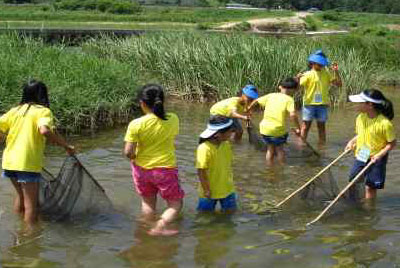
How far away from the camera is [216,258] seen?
5652mm

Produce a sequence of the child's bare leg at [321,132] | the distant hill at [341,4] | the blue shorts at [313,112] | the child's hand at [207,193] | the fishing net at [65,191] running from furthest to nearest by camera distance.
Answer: the distant hill at [341,4]
the child's bare leg at [321,132]
the blue shorts at [313,112]
the fishing net at [65,191]
the child's hand at [207,193]

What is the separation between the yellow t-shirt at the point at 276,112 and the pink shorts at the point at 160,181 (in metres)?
3.18

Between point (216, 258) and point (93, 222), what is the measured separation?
1623 millimetres

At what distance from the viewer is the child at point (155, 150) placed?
19.1 feet

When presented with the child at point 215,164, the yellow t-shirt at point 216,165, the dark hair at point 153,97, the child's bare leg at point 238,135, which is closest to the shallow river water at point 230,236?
the child at point 215,164

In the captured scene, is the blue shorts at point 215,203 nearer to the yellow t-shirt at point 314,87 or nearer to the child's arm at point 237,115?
the child's arm at point 237,115

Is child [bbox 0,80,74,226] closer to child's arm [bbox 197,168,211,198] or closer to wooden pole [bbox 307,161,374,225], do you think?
child's arm [bbox 197,168,211,198]

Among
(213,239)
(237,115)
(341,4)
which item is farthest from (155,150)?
(341,4)

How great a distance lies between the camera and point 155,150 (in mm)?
5949

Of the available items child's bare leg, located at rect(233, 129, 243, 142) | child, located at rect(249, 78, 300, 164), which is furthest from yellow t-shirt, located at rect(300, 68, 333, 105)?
child, located at rect(249, 78, 300, 164)

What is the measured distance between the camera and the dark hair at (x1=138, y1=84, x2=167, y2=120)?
19.0 feet

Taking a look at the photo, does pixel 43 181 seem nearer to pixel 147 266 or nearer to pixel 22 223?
pixel 22 223

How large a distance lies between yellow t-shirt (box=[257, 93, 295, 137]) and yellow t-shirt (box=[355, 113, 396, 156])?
186cm

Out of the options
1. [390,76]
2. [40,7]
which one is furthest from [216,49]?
[40,7]
